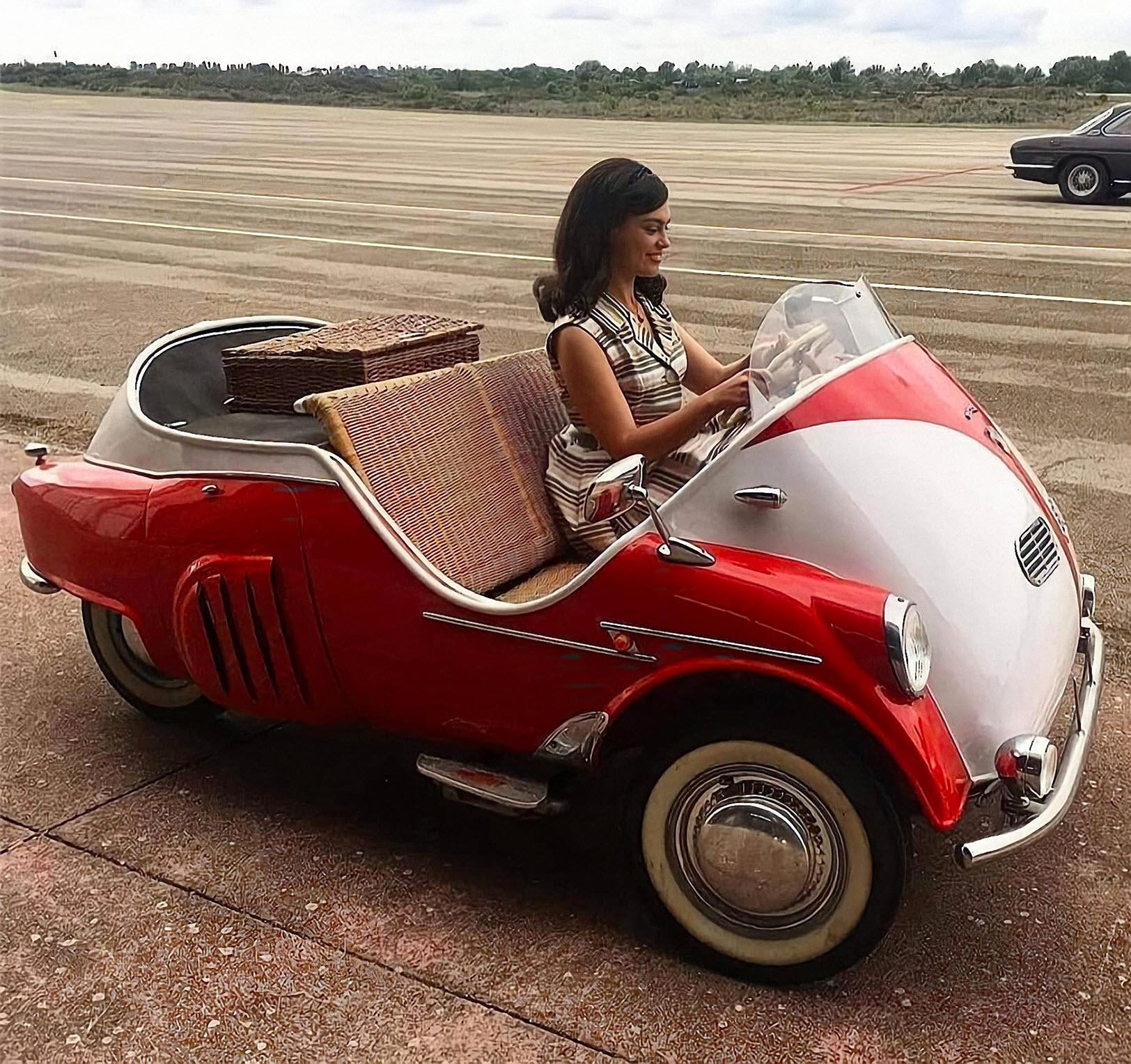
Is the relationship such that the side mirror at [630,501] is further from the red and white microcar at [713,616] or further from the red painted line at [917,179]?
the red painted line at [917,179]

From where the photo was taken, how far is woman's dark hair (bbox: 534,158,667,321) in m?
3.42

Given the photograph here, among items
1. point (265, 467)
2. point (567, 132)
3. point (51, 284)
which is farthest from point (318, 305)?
point (567, 132)

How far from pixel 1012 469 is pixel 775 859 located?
3.79ft

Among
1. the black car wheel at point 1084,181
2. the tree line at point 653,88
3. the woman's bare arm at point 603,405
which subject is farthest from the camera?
the tree line at point 653,88

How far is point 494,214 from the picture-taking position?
17734 mm

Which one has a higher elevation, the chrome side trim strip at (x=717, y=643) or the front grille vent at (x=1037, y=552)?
the front grille vent at (x=1037, y=552)

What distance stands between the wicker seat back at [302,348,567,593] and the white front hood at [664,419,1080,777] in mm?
748

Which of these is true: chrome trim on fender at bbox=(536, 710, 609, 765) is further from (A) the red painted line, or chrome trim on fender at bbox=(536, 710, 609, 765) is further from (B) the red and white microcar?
(A) the red painted line

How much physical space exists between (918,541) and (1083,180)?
17.6m

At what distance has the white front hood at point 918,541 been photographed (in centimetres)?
276

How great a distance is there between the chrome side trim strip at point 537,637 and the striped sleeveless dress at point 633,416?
496 millimetres

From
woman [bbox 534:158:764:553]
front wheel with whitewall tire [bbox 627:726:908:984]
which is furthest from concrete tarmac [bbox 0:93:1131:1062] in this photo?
woman [bbox 534:158:764:553]

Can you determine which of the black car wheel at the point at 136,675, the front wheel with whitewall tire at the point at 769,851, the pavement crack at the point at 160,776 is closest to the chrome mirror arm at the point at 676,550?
the front wheel with whitewall tire at the point at 769,851

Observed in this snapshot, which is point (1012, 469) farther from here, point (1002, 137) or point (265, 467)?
point (1002, 137)
